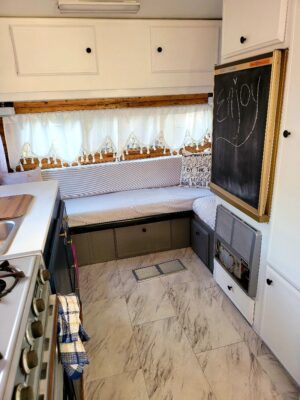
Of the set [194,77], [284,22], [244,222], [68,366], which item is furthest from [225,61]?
[68,366]

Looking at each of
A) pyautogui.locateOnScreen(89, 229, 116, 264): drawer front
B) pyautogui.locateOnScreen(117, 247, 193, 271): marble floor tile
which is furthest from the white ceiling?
pyautogui.locateOnScreen(117, 247, 193, 271): marble floor tile

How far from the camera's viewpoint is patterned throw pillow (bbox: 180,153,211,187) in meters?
3.03

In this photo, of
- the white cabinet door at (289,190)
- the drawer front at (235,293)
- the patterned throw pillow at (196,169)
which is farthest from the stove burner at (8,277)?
the patterned throw pillow at (196,169)

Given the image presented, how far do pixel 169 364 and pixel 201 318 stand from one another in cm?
43

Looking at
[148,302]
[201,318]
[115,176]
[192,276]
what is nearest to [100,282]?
[148,302]

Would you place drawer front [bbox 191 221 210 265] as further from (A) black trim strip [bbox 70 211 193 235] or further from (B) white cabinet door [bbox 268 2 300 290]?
(B) white cabinet door [bbox 268 2 300 290]

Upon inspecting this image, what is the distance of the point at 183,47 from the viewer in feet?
7.61

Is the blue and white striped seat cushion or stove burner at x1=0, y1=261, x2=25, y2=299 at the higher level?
stove burner at x1=0, y1=261, x2=25, y2=299

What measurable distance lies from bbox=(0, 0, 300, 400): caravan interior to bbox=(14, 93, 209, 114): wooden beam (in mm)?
14

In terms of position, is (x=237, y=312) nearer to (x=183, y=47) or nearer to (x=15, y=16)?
(x=183, y=47)

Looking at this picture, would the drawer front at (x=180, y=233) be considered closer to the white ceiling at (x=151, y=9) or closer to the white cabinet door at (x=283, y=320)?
the white cabinet door at (x=283, y=320)

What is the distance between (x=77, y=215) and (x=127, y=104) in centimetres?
121

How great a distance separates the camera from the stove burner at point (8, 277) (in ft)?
3.10

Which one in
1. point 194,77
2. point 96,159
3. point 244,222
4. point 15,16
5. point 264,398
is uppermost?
point 15,16
